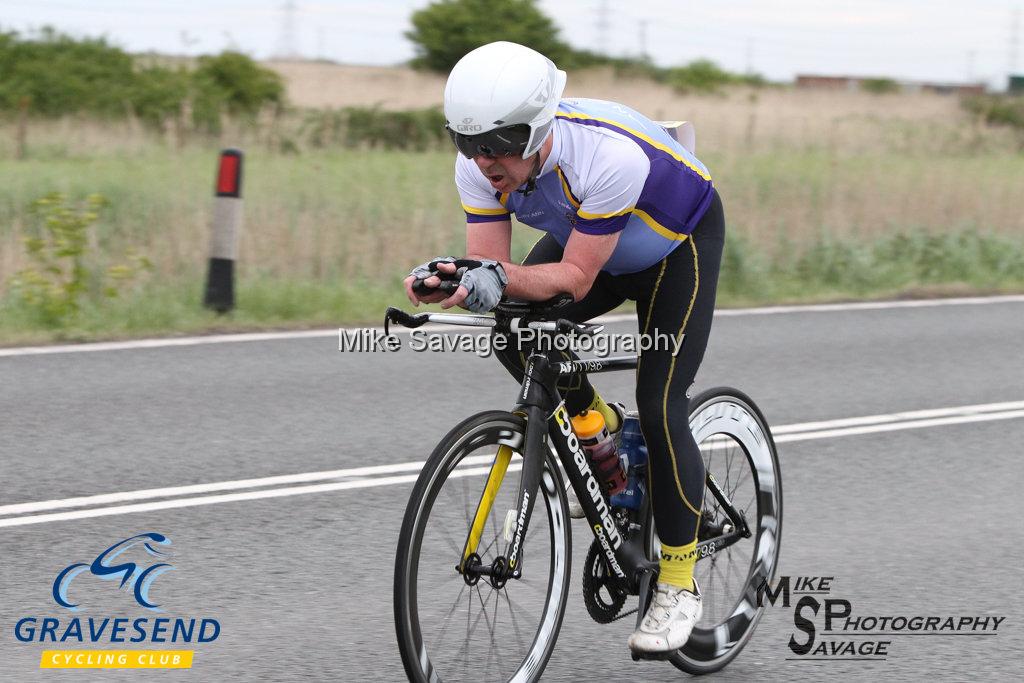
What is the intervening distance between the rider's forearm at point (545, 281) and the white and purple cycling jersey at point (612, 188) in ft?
0.43

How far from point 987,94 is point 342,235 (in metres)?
29.3

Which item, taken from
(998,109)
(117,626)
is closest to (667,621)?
(117,626)

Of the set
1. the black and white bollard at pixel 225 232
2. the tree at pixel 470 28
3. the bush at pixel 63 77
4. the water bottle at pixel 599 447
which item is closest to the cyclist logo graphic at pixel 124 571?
the water bottle at pixel 599 447

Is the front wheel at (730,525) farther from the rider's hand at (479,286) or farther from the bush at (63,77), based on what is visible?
the bush at (63,77)

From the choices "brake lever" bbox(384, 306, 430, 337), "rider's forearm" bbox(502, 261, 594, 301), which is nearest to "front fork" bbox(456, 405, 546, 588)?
"rider's forearm" bbox(502, 261, 594, 301)

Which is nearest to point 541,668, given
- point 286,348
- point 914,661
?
point 914,661

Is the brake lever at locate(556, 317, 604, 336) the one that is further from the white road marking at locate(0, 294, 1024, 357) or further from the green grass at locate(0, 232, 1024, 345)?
the green grass at locate(0, 232, 1024, 345)

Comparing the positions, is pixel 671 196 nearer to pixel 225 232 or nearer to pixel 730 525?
pixel 730 525

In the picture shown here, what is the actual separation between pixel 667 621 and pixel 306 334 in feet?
20.0

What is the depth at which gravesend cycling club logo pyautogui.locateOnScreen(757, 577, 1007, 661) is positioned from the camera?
465cm

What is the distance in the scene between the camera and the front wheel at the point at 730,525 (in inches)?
177

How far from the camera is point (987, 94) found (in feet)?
125

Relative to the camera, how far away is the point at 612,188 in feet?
12.3

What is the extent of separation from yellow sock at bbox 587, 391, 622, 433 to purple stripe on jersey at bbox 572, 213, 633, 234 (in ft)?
2.19
